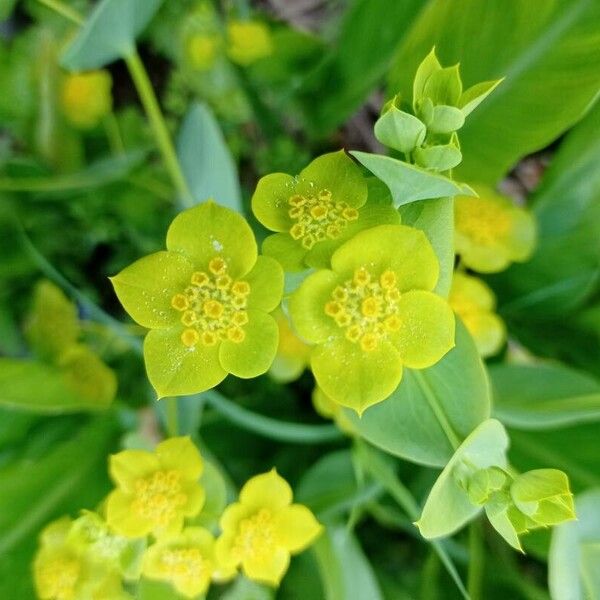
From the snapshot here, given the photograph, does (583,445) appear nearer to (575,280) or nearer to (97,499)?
(575,280)

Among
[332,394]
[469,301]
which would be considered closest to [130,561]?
[332,394]

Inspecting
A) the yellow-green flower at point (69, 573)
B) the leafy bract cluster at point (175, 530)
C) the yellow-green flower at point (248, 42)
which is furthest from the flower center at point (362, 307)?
the yellow-green flower at point (248, 42)

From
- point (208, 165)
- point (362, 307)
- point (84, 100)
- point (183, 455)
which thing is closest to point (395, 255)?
point (362, 307)

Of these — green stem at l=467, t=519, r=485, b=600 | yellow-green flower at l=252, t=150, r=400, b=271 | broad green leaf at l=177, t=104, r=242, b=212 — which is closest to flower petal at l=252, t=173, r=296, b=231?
yellow-green flower at l=252, t=150, r=400, b=271

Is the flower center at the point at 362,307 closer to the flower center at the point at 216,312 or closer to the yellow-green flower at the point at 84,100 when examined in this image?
the flower center at the point at 216,312

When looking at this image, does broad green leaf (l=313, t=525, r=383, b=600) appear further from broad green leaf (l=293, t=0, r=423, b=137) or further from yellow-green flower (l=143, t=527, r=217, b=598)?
broad green leaf (l=293, t=0, r=423, b=137)
